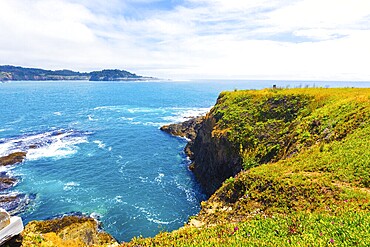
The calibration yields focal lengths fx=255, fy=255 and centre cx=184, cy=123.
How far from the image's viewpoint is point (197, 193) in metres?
41.1

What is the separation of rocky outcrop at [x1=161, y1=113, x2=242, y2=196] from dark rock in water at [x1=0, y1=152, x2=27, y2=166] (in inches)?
1426

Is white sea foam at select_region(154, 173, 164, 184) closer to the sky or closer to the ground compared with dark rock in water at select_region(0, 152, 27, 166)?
closer to the ground

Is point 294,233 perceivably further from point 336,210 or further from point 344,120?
point 344,120

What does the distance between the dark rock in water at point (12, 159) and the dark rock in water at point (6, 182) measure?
7575 mm

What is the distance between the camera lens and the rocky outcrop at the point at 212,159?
127 ft

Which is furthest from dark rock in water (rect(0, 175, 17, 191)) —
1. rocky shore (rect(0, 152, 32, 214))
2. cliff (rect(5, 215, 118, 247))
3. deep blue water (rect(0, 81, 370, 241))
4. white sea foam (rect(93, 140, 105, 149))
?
white sea foam (rect(93, 140, 105, 149))

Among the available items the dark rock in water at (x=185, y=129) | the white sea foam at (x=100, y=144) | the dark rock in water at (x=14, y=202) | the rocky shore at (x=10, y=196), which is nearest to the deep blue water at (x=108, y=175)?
the white sea foam at (x=100, y=144)

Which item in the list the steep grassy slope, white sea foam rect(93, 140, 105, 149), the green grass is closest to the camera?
the green grass

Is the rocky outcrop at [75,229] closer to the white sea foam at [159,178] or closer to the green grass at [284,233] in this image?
the white sea foam at [159,178]

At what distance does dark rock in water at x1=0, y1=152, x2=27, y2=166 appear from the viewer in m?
52.4

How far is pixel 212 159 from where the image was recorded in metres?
43.3

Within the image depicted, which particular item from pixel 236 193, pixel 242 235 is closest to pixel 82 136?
pixel 236 193

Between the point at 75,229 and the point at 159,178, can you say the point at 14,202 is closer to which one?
the point at 75,229

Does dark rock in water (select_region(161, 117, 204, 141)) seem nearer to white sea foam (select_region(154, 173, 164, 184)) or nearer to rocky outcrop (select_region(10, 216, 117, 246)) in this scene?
white sea foam (select_region(154, 173, 164, 184))
